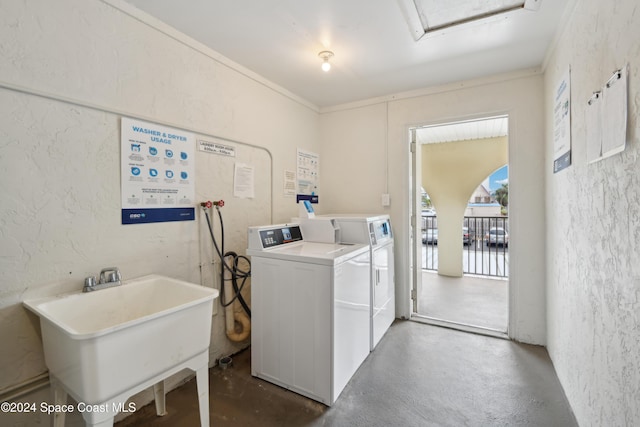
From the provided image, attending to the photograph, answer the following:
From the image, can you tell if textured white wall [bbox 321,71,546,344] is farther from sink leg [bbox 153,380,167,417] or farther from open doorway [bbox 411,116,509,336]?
sink leg [bbox 153,380,167,417]

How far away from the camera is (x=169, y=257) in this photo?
1784 mm

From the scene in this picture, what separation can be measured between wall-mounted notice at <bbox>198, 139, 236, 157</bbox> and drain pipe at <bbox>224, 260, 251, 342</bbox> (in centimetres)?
89

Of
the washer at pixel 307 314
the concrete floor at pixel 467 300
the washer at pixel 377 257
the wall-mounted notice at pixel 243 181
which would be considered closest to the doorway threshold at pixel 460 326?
the concrete floor at pixel 467 300

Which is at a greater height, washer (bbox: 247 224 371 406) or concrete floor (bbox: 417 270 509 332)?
washer (bbox: 247 224 371 406)

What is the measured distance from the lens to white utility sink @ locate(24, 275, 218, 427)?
0.95 metres

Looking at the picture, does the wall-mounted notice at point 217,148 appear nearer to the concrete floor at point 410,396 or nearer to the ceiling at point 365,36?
the ceiling at point 365,36

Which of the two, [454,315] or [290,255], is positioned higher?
[290,255]

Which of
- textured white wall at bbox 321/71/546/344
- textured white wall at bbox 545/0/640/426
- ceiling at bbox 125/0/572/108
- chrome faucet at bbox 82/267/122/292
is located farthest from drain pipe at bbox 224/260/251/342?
textured white wall at bbox 545/0/640/426

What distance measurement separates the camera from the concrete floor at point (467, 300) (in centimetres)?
288

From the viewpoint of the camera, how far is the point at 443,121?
8.91 feet

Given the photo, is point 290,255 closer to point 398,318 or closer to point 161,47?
point 161,47

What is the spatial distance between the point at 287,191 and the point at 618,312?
2343 mm

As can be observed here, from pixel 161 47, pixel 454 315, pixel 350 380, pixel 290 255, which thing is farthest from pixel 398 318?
pixel 161 47

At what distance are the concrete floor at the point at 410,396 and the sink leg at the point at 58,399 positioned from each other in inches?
16.5
